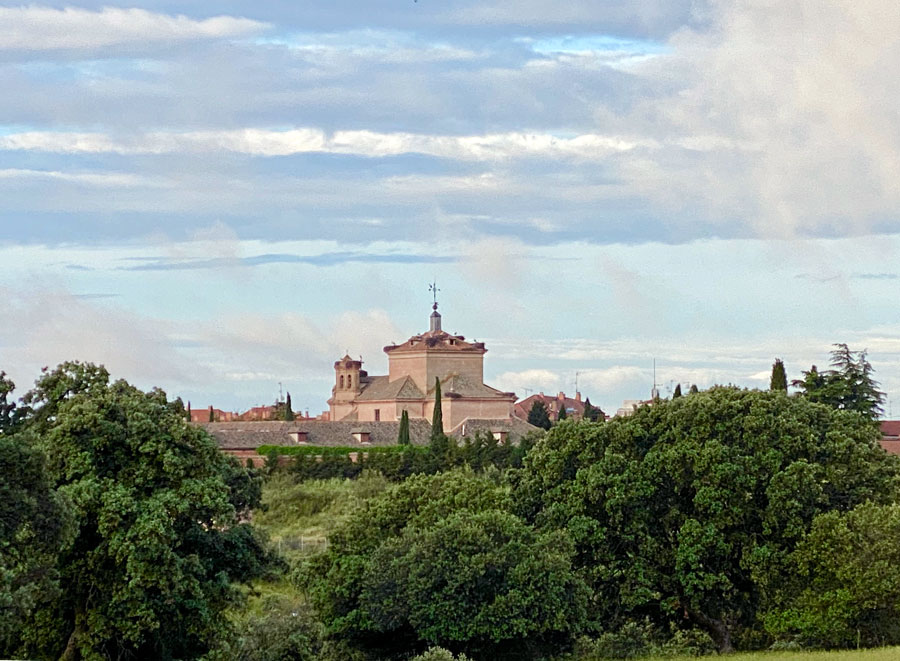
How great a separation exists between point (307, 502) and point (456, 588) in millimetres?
38836

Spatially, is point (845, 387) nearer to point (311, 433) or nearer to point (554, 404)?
point (311, 433)

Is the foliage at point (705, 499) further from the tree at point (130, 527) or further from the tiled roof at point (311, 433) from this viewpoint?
the tiled roof at point (311, 433)

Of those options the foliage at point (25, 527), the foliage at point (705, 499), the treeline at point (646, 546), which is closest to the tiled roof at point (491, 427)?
the treeline at point (646, 546)

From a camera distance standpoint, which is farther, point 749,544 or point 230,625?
point 749,544

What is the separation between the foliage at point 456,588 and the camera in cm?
2948

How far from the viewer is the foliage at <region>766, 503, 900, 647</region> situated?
30.6m

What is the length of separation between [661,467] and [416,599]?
7555 mm

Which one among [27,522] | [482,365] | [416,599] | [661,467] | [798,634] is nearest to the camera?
[27,522]

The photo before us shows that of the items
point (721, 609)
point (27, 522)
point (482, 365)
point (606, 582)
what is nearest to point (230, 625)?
point (27, 522)

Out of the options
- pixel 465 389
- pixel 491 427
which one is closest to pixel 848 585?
pixel 491 427

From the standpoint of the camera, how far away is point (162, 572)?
2445cm

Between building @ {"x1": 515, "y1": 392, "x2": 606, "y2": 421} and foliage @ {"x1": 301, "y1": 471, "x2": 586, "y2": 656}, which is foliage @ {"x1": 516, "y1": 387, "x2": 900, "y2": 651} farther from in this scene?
building @ {"x1": 515, "y1": 392, "x2": 606, "y2": 421}

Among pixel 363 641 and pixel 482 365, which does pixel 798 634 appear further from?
pixel 482 365

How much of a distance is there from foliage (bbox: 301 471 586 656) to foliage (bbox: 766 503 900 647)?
4.90 m
